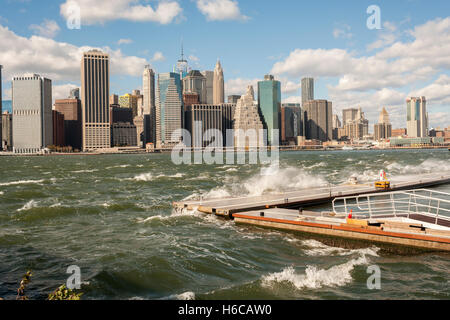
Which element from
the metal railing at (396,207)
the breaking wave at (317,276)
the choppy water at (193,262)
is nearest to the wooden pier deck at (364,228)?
the choppy water at (193,262)

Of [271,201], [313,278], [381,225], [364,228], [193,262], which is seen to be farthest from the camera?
[271,201]

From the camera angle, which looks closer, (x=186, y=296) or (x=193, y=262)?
(x=186, y=296)

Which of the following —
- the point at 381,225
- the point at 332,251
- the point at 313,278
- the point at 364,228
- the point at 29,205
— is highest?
the point at 381,225

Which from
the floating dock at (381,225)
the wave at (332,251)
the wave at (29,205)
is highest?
the floating dock at (381,225)

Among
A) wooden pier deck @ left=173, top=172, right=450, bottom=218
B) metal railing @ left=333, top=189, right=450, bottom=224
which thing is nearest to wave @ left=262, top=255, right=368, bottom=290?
metal railing @ left=333, top=189, right=450, bottom=224

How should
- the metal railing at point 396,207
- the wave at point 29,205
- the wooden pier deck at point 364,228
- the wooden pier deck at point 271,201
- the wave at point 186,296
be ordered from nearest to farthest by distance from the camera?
the wave at point 186,296 < the wooden pier deck at point 364,228 < the metal railing at point 396,207 < the wooden pier deck at point 271,201 < the wave at point 29,205

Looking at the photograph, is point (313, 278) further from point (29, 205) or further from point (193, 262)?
point (29, 205)

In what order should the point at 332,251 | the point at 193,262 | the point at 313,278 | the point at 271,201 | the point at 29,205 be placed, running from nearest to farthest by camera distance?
the point at 313,278, the point at 193,262, the point at 332,251, the point at 271,201, the point at 29,205

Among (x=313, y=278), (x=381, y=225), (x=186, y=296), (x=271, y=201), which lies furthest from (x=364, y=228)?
(x=271, y=201)

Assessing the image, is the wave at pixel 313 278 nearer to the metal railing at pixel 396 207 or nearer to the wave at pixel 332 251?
the wave at pixel 332 251

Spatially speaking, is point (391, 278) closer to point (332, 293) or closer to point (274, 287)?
point (332, 293)

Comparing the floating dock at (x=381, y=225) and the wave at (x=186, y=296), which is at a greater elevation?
the floating dock at (x=381, y=225)

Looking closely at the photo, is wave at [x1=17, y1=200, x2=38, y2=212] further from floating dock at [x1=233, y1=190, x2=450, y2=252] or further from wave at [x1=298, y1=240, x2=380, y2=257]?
wave at [x1=298, y1=240, x2=380, y2=257]

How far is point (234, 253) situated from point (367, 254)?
6.82 m
